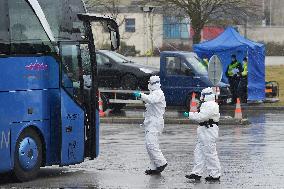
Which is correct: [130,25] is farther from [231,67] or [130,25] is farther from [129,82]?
[129,82]

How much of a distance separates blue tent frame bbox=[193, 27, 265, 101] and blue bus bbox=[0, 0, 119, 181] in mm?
20001

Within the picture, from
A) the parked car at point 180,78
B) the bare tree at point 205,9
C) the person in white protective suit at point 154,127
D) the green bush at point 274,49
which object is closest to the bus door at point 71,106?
the person in white protective suit at point 154,127

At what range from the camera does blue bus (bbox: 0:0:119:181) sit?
15617mm

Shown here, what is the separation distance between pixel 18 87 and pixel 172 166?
4444 millimetres

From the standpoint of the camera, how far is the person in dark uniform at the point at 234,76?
36.8 m

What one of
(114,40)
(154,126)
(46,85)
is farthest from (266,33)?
(46,85)

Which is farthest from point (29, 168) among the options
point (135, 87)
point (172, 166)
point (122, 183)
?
point (135, 87)

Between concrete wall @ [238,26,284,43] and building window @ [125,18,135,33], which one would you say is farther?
concrete wall @ [238,26,284,43]

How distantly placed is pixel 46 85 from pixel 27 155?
1324 mm

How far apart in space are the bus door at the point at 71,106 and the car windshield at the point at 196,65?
637 inches

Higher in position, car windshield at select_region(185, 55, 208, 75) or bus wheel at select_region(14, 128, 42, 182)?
car windshield at select_region(185, 55, 208, 75)

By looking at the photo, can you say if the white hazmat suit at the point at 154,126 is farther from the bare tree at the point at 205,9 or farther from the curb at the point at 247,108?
the bare tree at the point at 205,9

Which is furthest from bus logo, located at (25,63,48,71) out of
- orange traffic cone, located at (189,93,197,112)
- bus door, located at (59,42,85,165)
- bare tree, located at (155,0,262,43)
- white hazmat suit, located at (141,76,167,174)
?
bare tree, located at (155,0,262,43)

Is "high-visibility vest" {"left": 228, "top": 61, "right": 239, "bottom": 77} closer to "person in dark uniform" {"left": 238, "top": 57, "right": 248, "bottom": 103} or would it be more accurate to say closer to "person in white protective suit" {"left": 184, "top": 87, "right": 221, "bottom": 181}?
"person in dark uniform" {"left": 238, "top": 57, "right": 248, "bottom": 103}
